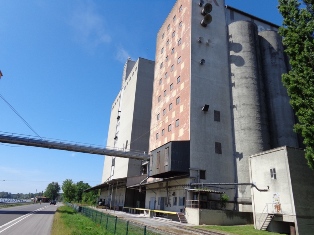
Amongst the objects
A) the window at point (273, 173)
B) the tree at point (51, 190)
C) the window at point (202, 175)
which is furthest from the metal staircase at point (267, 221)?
the tree at point (51, 190)

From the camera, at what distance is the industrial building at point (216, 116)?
29469mm

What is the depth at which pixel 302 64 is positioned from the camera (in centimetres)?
1730

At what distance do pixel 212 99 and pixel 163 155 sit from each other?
38.0 ft

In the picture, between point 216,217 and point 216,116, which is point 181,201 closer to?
point 216,217

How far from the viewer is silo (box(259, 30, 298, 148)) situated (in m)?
35.5

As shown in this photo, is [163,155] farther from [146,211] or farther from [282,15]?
[282,15]

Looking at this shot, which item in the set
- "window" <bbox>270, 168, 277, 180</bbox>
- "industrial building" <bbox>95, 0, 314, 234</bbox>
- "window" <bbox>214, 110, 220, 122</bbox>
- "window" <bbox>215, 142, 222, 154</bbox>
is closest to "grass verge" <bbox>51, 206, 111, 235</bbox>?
"industrial building" <bbox>95, 0, 314, 234</bbox>

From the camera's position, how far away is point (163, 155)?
108 feet

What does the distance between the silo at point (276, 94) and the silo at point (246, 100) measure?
4.65 feet

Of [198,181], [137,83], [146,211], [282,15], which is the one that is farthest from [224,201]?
[137,83]

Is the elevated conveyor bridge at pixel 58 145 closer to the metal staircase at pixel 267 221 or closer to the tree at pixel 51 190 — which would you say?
the metal staircase at pixel 267 221

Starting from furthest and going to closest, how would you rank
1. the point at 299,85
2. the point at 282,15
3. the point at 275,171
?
the point at 275,171
the point at 282,15
the point at 299,85

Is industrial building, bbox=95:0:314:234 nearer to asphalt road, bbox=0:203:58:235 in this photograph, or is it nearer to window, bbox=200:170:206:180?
window, bbox=200:170:206:180

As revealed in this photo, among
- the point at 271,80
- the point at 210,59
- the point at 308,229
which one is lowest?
the point at 308,229
